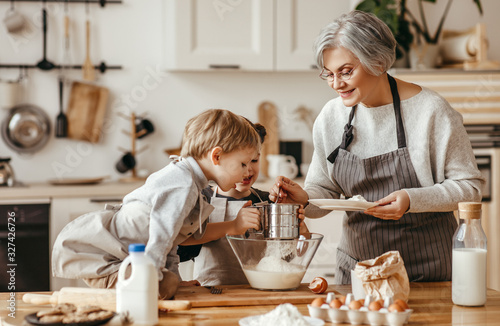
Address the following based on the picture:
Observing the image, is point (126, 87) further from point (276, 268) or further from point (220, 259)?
point (276, 268)

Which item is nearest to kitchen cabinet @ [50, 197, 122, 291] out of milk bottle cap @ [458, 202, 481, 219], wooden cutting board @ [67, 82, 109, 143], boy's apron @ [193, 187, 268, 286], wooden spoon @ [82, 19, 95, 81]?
wooden cutting board @ [67, 82, 109, 143]

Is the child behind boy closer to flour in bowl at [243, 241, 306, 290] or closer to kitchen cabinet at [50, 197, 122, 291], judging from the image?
flour in bowl at [243, 241, 306, 290]

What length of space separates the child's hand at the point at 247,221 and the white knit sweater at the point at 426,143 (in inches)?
14.2

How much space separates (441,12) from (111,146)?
227 cm

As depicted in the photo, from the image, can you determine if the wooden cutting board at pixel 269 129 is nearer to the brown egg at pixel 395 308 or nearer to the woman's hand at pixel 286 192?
the woman's hand at pixel 286 192

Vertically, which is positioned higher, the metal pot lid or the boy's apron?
the metal pot lid

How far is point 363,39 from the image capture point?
1799 millimetres

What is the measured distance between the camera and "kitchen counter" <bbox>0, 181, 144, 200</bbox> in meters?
3.34

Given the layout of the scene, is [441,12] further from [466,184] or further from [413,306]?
[413,306]

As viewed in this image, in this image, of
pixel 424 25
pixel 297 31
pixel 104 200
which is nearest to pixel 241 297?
pixel 104 200

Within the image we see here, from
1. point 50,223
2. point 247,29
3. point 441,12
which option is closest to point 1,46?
point 50,223

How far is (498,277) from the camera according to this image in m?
3.62

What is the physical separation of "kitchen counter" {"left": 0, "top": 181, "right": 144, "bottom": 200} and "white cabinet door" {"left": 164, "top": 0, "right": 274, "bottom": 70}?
31.8 inches

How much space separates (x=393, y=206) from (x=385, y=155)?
9.1 inches
